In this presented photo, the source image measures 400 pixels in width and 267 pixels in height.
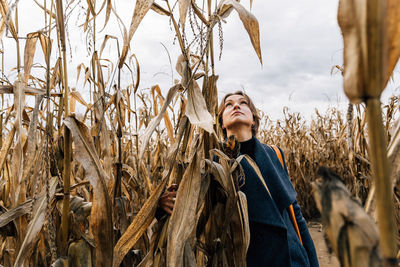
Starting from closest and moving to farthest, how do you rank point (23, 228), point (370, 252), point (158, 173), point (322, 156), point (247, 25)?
point (370, 252)
point (247, 25)
point (23, 228)
point (158, 173)
point (322, 156)

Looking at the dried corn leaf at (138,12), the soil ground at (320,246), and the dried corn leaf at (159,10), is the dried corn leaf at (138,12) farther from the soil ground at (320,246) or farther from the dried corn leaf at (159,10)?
the soil ground at (320,246)

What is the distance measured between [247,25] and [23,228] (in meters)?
0.94

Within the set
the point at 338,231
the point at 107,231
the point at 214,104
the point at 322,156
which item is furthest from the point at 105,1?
the point at 322,156

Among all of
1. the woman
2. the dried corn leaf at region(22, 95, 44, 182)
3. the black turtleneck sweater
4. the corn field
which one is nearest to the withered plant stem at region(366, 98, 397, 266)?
the corn field

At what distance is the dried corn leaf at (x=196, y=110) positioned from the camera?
0.67 meters

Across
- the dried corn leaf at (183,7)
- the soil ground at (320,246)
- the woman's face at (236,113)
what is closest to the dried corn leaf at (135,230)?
the dried corn leaf at (183,7)

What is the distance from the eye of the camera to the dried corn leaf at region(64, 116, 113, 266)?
0.70m

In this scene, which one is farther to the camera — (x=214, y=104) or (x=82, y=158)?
(x=214, y=104)

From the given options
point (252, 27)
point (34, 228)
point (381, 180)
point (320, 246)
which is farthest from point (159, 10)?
point (320, 246)

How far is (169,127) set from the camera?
116 centimetres

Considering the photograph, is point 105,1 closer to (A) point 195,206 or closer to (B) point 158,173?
(A) point 195,206

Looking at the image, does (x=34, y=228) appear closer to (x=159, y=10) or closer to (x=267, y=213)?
(x=159, y=10)

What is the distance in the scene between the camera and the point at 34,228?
29.0 inches

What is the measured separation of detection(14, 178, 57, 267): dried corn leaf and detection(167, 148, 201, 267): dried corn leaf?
337 mm
